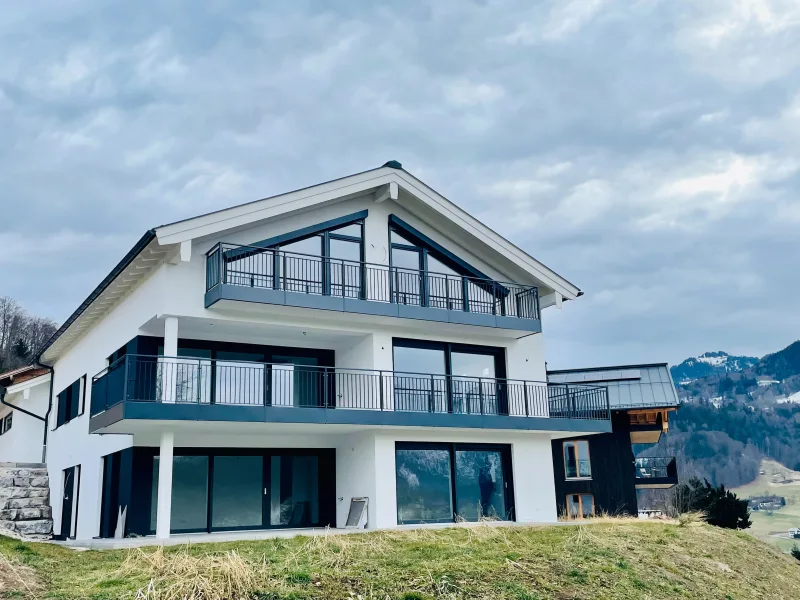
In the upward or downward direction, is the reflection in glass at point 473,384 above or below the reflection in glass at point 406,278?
below

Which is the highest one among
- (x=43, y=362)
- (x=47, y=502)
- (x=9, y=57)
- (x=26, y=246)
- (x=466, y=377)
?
(x=26, y=246)

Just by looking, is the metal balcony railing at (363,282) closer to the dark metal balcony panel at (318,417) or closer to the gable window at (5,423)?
the dark metal balcony panel at (318,417)

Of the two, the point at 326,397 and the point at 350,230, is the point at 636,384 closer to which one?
the point at 350,230

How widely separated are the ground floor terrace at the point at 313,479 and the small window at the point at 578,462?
10.1 meters

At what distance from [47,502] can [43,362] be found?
18.4 ft

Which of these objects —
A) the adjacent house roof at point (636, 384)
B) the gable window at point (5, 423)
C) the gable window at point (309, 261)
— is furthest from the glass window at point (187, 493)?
the adjacent house roof at point (636, 384)

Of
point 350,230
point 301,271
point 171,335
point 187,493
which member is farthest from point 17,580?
point 350,230

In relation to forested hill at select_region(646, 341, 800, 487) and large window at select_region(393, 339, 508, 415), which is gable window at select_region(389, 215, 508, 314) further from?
forested hill at select_region(646, 341, 800, 487)

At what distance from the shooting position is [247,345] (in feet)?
70.7

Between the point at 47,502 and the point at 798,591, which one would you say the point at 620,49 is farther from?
the point at 47,502

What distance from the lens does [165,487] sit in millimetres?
18109

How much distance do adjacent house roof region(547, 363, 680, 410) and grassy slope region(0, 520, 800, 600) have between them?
1682 centimetres

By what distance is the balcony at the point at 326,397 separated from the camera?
18547 mm

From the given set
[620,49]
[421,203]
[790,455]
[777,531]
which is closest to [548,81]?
[620,49]
